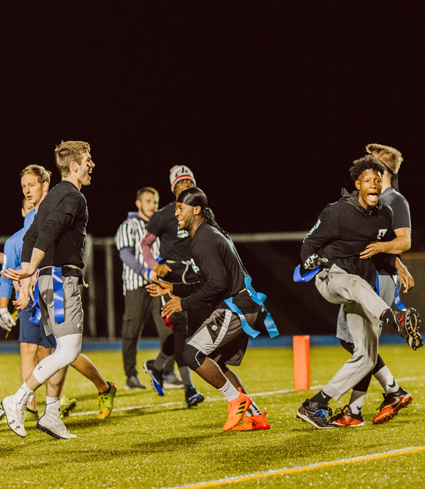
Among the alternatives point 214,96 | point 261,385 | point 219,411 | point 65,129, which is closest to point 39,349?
point 219,411

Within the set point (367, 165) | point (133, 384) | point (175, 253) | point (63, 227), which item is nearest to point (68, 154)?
point (63, 227)

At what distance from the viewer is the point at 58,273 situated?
688 centimetres

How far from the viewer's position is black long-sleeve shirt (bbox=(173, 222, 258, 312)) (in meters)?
7.00

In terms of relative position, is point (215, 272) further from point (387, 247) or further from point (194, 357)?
point (387, 247)

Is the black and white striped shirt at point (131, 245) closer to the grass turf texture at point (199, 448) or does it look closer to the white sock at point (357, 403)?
the grass turf texture at point (199, 448)

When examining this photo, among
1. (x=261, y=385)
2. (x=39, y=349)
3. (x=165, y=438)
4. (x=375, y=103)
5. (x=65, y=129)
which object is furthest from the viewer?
(x=375, y=103)

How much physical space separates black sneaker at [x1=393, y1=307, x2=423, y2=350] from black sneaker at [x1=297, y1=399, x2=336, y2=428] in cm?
103

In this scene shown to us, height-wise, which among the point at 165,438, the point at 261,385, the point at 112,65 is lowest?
the point at 261,385

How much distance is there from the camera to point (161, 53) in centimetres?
2759

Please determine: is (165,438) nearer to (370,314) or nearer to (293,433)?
(293,433)

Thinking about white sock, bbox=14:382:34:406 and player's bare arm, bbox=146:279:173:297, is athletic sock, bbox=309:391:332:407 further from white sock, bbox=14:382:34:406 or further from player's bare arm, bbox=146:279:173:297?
white sock, bbox=14:382:34:406

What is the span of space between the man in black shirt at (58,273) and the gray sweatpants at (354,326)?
1.97 metres

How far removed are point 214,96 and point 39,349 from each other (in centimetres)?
2122

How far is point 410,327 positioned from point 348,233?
102 cm
